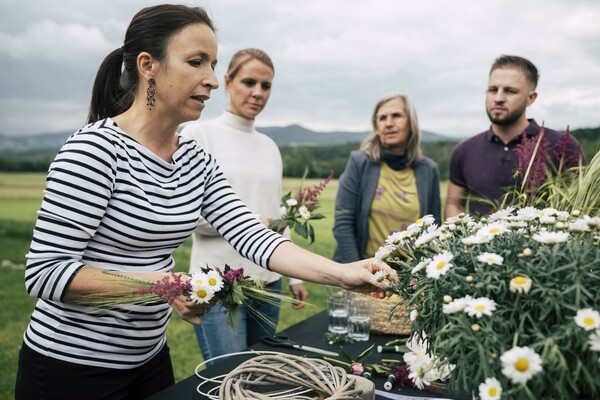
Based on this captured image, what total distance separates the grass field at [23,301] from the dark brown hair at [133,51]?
1104 millimetres

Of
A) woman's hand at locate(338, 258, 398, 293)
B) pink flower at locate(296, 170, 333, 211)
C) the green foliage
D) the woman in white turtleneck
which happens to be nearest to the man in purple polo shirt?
the green foliage

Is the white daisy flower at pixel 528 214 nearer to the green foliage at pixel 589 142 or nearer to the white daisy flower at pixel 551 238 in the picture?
the white daisy flower at pixel 551 238

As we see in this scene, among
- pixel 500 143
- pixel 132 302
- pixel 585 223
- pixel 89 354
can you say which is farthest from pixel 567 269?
pixel 500 143

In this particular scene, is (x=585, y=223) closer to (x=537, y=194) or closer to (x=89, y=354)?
(x=537, y=194)

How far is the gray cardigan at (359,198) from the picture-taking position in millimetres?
4047

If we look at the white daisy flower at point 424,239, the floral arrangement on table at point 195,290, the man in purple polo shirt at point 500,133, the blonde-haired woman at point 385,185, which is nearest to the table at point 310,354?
the floral arrangement on table at point 195,290

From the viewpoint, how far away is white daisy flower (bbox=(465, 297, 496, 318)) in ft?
3.51

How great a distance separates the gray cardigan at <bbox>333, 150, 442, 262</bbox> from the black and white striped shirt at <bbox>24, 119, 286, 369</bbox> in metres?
Answer: 2.14

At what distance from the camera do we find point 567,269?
1.11 meters

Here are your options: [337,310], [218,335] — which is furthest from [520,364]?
[218,335]

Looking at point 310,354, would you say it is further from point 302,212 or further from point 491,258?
point 491,258

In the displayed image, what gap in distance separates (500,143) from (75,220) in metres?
3.15

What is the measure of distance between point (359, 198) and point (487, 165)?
99 cm

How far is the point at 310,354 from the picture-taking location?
2.24 meters
